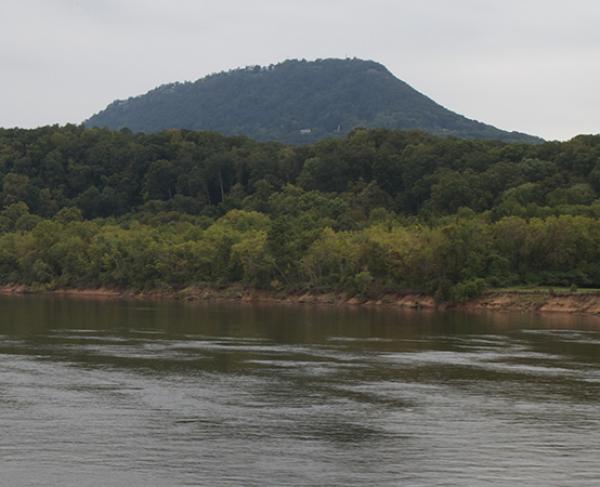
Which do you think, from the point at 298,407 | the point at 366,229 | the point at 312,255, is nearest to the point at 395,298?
the point at 312,255

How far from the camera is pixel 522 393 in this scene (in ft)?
153

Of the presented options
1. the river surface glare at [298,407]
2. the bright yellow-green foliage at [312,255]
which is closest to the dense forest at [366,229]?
the bright yellow-green foliage at [312,255]

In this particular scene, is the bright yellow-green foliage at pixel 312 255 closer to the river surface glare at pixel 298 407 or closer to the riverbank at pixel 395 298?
the riverbank at pixel 395 298

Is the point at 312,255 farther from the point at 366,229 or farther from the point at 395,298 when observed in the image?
the point at 395,298

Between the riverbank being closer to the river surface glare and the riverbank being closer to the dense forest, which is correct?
the dense forest

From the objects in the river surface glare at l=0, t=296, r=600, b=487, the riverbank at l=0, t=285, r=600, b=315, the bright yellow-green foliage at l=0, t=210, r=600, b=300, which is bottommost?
the river surface glare at l=0, t=296, r=600, b=487

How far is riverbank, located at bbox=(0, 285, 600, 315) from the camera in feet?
337

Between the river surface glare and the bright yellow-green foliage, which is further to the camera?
the bright yellow-green foliage

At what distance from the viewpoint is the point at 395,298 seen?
117m

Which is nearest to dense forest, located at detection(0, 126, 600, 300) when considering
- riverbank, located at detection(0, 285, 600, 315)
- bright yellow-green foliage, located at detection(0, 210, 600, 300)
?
bright yellow-green foliage, located at detection(0, 210, 600, 300)

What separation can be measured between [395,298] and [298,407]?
2955 inches

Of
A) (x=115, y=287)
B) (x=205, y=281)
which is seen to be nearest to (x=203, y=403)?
(x=205, y=281)

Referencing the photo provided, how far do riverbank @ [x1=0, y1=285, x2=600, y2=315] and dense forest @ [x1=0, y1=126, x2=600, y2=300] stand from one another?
128cm

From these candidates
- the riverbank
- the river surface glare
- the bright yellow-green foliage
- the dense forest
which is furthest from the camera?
the dense forest
